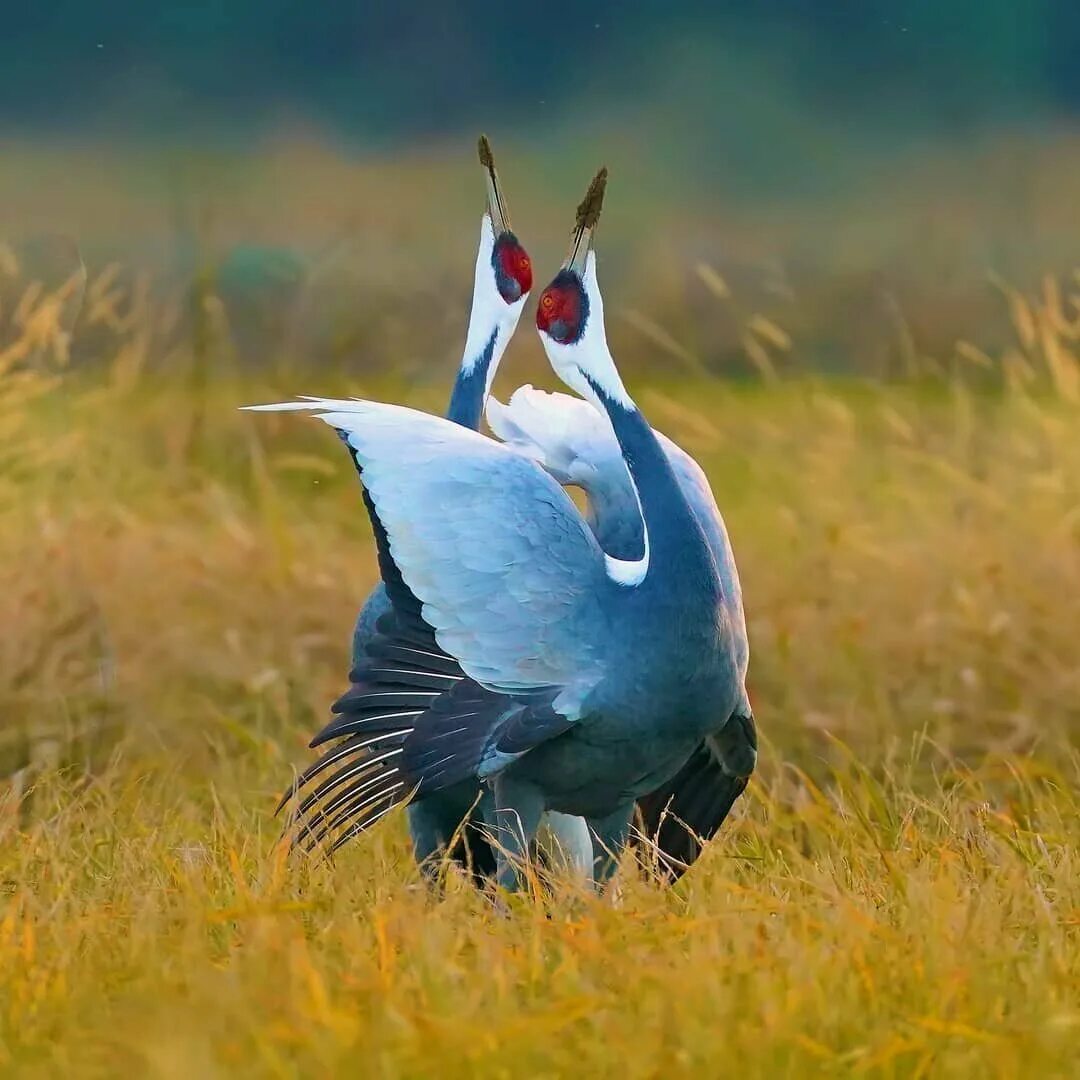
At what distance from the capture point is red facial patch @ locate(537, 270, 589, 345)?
3371mm

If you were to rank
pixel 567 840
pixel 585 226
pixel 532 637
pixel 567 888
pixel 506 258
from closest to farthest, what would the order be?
pixel 567 888, pixel 532 637, pixel 585 226, pixel 567 840, pixel 506 258

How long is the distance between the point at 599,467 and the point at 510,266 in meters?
0.38

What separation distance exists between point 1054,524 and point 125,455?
8.42 feet

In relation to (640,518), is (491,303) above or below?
above

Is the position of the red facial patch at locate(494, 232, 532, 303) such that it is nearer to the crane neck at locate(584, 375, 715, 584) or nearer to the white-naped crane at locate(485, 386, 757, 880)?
the white-naped crane at locate(485, 386, 757, 880)

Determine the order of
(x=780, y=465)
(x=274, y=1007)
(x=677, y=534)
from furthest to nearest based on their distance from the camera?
(x=780, y=465), (x=677, y=534), (x=274, y=1007)

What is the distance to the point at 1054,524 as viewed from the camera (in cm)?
545

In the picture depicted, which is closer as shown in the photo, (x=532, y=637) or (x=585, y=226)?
(x=532, y=637)

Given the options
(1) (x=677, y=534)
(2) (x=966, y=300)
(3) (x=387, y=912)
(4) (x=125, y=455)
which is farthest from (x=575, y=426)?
(2) (x=966, y=300)

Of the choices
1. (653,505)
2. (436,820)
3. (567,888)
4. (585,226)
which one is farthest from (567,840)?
(585,226)

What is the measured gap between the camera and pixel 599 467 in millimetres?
3566

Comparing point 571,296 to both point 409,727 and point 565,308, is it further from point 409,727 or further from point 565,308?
point 409,727

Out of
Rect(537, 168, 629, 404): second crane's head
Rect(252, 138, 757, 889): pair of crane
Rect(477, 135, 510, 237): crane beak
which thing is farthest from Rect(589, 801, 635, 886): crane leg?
Rect(477, 135, 510, 237): crane beak

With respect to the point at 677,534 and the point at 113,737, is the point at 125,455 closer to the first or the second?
the point at 113,737
